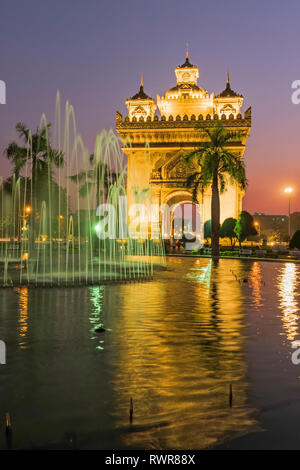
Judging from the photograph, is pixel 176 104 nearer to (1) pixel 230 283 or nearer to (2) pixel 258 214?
(1) pixel 230 283

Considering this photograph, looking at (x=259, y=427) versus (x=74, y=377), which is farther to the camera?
(x=74, y=377)

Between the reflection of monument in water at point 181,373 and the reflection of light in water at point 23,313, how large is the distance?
1.44 metres

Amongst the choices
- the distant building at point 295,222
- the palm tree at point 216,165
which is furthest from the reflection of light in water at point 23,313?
the distant building at point 295,222

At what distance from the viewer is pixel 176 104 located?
59.2 metres

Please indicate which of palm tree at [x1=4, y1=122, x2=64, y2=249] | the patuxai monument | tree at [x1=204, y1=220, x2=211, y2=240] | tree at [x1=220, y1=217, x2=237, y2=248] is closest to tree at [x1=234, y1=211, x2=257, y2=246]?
tree at [x1=220, y1=217, x2=237, y2=248]

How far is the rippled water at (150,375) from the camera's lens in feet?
13.0

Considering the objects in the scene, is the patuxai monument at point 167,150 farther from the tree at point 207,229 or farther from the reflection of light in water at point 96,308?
the reflection of light in water at point 96,308

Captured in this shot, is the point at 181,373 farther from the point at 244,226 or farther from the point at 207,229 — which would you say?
the point at 207,229

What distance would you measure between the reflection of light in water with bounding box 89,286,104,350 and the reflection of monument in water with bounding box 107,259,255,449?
1.08 ft

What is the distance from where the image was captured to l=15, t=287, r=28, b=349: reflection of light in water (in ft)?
24.3

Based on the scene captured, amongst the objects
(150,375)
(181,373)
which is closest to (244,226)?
(181,373)

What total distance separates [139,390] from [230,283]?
11755 mm

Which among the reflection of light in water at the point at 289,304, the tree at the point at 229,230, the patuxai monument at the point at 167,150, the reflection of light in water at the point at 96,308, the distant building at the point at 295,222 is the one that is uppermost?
the patuxai monument at the point at 167,150
